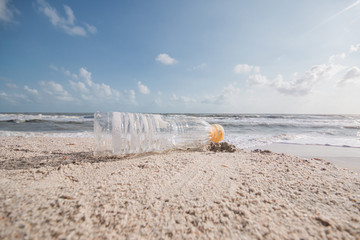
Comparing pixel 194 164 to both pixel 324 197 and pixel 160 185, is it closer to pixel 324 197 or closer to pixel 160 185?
pixel 160 185

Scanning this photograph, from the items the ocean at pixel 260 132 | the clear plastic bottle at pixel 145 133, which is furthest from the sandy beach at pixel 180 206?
the ocean at pixel 260 132

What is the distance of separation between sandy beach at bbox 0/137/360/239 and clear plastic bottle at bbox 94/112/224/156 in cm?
80

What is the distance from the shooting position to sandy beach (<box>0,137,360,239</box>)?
716mm

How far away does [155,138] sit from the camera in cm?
279

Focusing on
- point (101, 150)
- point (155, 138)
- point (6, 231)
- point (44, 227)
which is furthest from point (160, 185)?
point (155, 138)

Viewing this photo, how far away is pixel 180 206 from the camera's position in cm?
92

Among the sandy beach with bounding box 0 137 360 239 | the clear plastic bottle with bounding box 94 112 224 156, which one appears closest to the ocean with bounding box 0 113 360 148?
the clear plastic bottle with bounding box 94 112 224 156

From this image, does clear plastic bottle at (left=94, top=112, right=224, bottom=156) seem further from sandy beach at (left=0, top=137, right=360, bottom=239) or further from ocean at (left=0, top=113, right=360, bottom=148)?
ocean at (left=0, top=113, right=360, bottom=148)

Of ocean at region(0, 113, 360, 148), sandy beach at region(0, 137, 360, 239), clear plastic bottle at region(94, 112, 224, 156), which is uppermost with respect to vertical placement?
clear plastic bottle at region(94, 112, 224, 156)

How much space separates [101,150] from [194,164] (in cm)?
137

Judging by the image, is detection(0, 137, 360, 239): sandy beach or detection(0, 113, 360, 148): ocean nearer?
detection(0, 137, 360, 239): sandy beach

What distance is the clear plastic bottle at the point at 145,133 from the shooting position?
2180 millimetres

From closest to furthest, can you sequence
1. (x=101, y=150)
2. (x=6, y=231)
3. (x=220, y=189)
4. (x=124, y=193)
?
(x=6, y=231), (x=124, y=193), (x=220, y=189), (x=101, y=150)

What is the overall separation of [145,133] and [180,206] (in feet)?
6.05
